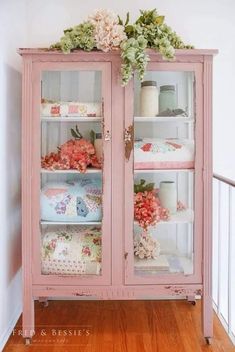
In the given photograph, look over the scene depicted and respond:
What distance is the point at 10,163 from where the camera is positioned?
→ 7.45 feet

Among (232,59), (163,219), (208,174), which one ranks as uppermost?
(232,59)

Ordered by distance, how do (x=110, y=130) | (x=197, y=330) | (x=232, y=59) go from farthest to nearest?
1. (x=232, y=59)
2. (x=197, y=330)
3. (x=110, y=130)

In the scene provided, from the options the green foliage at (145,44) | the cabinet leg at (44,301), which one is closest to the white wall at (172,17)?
the green foliage at (145,44)

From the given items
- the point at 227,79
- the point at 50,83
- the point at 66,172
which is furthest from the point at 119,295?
the point at 227,79

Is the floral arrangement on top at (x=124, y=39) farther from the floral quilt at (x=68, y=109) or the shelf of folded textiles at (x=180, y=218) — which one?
the shelf of folded textiles at (x=180, y=218)

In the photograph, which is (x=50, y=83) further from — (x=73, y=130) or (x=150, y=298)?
(x=150, y=298)

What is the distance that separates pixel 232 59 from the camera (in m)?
2.67

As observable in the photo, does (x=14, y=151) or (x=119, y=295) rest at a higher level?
(x=14, y=151)

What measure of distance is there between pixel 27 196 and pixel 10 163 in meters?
0.28

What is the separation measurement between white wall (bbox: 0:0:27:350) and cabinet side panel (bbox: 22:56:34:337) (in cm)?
12

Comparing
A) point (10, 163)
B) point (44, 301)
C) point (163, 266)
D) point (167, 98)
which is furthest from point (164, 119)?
point (44, 301)

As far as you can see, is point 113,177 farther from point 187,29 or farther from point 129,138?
point 187,29

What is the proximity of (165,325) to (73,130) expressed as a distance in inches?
50.4

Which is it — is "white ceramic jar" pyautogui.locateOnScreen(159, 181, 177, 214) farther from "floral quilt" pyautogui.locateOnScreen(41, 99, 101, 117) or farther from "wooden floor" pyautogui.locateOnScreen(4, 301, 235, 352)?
"wooden floor" pyautogui.locateOnScreen(4, 301, 235, 352)
